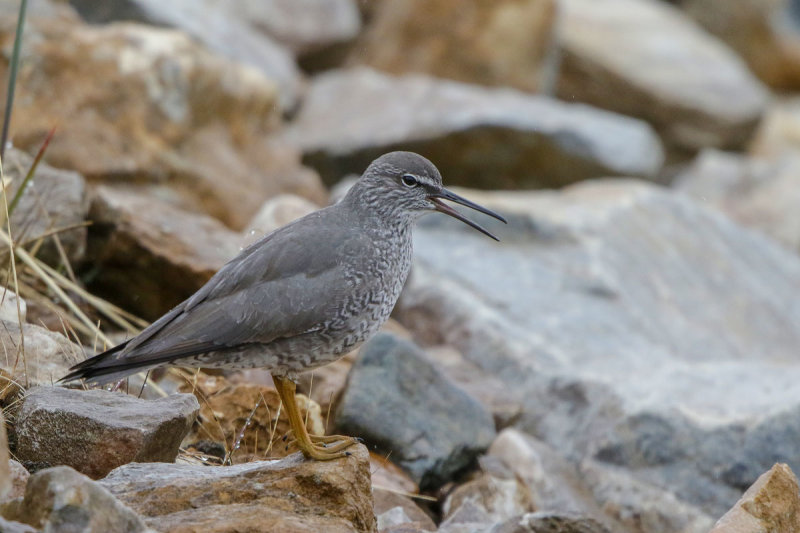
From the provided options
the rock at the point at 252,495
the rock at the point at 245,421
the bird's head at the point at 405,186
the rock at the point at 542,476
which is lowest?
the rock at the point at 542,476

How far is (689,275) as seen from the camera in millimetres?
10062

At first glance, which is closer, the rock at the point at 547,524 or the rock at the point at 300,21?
the rock at the point at 547,524

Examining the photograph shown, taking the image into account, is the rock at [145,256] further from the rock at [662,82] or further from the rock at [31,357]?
the rock at [662,82]

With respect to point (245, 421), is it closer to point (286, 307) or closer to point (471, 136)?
point (286, 307)

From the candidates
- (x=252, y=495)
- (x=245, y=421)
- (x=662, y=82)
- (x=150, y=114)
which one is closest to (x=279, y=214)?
(x=150, y=114)

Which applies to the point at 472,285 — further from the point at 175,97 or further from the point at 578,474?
the point at 175,97

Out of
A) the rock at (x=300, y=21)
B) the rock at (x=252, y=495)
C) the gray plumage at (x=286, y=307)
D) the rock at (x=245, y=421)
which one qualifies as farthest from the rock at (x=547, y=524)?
the rock at (x=300, y=21)

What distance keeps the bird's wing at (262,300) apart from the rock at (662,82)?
12.3 metres

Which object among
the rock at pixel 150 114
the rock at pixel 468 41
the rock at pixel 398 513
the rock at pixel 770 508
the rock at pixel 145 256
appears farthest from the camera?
the rock at pixel 468 41

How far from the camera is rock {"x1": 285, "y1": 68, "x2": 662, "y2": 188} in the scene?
1273cm

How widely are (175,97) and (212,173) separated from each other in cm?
83

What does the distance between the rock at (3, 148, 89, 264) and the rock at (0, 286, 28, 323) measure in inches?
40.9

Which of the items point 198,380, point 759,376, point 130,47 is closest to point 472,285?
point 759,376

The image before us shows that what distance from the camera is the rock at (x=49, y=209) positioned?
7.27 m
